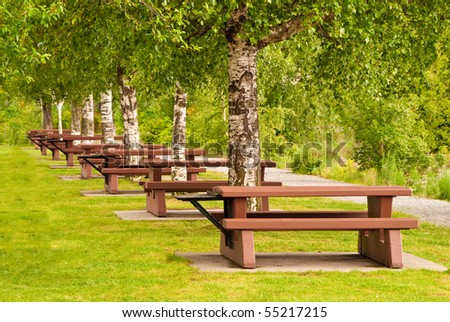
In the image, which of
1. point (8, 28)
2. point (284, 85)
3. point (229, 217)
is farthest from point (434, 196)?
point (8, 28)

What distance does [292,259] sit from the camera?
1219cm

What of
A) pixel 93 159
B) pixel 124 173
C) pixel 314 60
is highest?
pixel 314 60

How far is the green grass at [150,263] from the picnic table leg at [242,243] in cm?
39

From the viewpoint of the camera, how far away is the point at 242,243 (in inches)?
449

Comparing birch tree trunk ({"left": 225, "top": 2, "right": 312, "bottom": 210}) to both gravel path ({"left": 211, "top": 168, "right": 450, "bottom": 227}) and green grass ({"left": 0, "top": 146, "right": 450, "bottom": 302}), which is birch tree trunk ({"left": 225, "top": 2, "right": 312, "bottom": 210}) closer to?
green grass ({"left": 0, "top": 146, "right": 450, "bottom": 302})

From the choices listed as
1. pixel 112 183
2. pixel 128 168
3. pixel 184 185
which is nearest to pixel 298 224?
pixel 184 185

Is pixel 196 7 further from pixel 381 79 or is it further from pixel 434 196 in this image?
pixel 434 196

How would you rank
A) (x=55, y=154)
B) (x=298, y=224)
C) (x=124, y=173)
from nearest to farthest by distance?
(x=298, y=224) → (x=124, y=173) → (x=55, y=154)

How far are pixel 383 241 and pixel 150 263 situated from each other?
2695 millimetres

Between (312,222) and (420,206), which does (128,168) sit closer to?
(420,206)

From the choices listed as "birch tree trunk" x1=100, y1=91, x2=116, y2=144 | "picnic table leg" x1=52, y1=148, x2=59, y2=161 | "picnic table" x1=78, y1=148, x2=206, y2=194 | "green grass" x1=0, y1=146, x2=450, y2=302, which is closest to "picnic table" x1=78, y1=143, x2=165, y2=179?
"picnic table" x1=78, y1=148, x2=206, y2=194

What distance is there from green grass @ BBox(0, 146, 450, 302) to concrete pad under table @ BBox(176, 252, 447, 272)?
273 mm

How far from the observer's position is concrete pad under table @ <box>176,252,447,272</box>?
37.3ft
